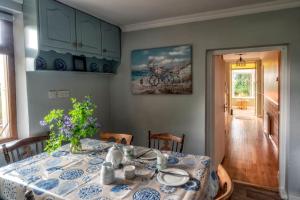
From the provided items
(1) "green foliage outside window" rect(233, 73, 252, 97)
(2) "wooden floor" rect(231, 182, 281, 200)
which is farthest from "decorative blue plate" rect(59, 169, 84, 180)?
(1) "green foliage outside window" rect(233, 73, 252, 97)

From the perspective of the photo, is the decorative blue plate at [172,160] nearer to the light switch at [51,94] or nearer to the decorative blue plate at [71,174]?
the decorative blue plate at [71,174]

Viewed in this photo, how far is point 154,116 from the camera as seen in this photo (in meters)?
3.01

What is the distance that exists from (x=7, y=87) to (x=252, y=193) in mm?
3058

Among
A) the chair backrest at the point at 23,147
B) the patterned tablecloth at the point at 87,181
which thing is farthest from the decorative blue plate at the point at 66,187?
the chair backrest at the point at 23,147

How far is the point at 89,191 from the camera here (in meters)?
1.17

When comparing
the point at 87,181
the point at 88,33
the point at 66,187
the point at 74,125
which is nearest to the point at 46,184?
the point at 66,187

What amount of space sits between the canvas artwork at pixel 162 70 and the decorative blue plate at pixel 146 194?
1768mm

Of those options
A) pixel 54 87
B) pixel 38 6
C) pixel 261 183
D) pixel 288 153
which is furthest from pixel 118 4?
Answer: pixel 261 183

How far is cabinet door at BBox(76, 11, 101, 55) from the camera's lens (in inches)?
95.0

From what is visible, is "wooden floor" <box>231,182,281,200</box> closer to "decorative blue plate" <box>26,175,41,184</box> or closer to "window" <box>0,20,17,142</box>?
"decorative blue plate" <box>26,175,41,184</box>

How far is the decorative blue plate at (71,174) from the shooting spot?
133 cm

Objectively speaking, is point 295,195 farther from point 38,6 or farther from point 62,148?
point 38,6

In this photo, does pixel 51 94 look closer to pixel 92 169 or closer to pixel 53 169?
pixel 53 169

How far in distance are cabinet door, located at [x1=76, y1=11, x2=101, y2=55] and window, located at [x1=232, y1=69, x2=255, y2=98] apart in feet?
25.8
